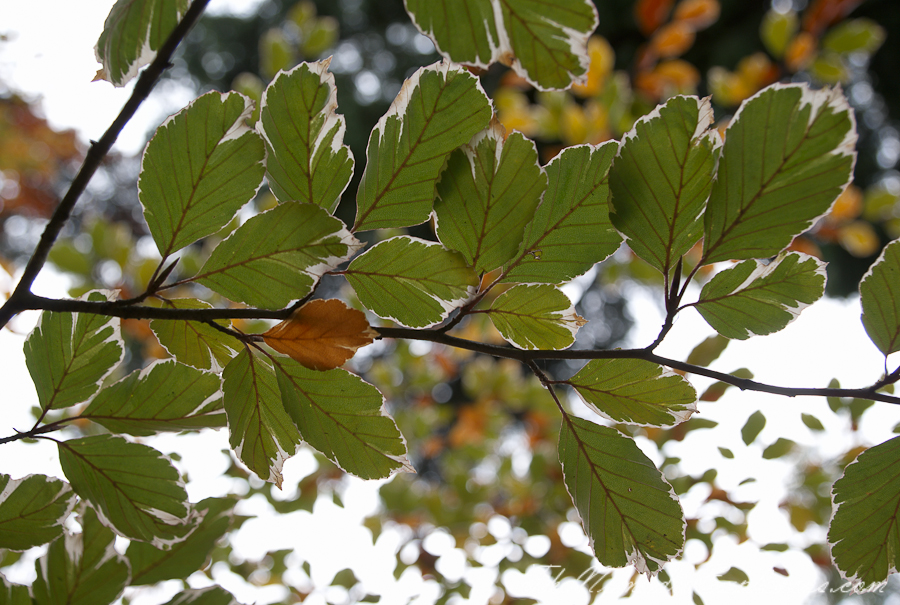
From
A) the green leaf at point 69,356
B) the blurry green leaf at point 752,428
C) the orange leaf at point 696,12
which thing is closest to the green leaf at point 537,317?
the green leaf at point 69,356

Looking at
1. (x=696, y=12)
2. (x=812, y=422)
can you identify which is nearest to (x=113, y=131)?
(x=812, y=422)

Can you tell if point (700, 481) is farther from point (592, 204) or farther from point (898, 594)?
point (898, 594)

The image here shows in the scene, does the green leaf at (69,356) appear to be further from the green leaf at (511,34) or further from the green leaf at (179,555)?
the green leaf at (511,34)

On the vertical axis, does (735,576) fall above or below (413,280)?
below

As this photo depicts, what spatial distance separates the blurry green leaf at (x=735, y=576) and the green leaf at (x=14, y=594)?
0.68 metres

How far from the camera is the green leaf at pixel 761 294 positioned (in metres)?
0.25

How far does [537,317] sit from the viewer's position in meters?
0.28

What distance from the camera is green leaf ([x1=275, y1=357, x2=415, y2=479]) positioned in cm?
27

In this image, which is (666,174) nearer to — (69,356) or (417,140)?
(417,140)

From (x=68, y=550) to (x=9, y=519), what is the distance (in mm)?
56

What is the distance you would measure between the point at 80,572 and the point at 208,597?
0.08 meters

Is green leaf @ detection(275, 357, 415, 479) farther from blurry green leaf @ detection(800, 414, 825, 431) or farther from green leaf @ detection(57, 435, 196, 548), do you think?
blurry green leaf @ detection(800, 414, 825, 431)

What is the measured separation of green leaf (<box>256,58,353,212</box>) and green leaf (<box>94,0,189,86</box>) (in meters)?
0.05

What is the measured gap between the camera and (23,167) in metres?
3.13
